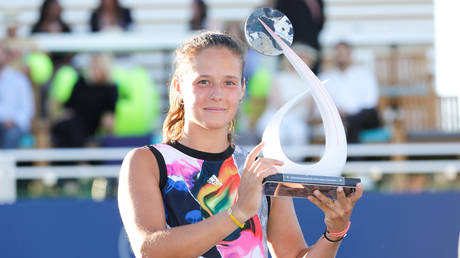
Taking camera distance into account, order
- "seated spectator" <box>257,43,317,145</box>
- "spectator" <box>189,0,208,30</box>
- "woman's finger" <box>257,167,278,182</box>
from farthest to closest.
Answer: "spectator" <box>189,0,208,30</box>
"seated spectator" <box>257,43,317,145</box>
"woman's finger" <box>257,167,278,182</box>

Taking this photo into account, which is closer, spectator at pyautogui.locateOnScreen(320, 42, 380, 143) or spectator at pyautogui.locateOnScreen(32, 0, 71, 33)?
spectator at pyautogui.locateOnScreen(320, 42, 380, 143)

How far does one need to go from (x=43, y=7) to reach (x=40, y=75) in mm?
838

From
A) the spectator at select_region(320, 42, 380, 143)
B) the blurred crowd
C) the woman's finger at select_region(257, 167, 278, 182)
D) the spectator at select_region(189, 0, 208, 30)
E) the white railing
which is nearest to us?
the woman's finger at select_region(257, 167, 278, 182)

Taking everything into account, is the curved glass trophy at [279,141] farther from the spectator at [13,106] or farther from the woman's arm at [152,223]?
the spectator at [13,106]

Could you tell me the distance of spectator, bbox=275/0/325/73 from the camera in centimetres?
Answer: 702

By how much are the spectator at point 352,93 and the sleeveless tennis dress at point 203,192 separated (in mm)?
4215

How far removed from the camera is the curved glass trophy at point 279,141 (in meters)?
2.40

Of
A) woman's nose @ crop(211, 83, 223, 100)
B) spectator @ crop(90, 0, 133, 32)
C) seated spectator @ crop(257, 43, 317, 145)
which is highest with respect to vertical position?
spectator @ crop(90, 0, 133, 32)

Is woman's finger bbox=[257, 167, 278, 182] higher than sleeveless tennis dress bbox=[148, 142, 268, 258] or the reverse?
higher

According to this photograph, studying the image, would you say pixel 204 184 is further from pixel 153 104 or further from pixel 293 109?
pixel 153 104

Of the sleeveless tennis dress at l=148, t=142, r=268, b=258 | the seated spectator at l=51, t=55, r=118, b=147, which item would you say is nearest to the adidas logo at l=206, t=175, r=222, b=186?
the sleeveless tennis dress at l=148, t=142, r=268, b=258

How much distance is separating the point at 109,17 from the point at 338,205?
545 centimetres

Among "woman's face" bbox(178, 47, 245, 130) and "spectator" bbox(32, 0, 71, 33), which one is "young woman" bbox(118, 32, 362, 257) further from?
"spectator" bbox(32, 0, 71, 33)

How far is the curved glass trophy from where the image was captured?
7.89 ft
